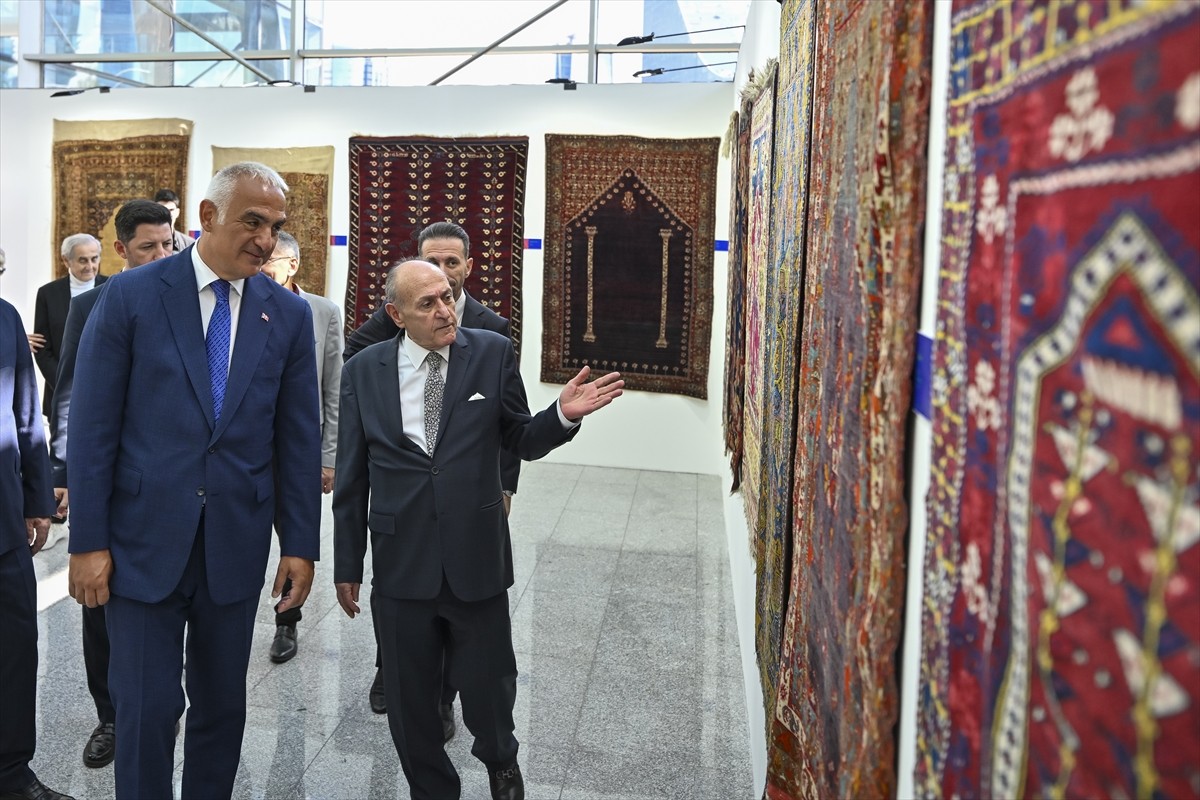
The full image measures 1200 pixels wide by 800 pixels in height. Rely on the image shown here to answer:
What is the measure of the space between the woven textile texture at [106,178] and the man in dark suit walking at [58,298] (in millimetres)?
3345

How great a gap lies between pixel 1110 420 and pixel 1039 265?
0.16m

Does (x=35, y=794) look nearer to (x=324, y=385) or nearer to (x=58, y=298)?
(x=324, y=385)

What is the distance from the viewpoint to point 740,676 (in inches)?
157

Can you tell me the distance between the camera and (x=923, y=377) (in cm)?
115

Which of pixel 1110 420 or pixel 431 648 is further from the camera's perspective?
pixel 431 648

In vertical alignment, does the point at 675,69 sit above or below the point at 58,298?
above

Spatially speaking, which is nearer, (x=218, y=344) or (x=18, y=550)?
(x=218, y=344)

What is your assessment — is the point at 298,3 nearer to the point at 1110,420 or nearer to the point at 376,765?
the point at 376,765

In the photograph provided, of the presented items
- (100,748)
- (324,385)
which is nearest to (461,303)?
(324,385)

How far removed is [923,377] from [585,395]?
163 cm

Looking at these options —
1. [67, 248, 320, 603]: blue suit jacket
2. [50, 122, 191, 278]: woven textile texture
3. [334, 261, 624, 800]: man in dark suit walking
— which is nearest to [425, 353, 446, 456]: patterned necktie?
[334, 261, 624, 800]: man in dark suit walking

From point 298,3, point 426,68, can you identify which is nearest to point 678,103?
point 426,68

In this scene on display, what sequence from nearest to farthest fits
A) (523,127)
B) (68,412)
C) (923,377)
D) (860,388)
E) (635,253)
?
(923,377) < (860,388) < (68,412) < (635,253) < (523,127)

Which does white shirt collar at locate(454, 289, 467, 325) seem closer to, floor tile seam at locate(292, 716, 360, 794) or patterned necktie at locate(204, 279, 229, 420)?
patterned necktie at locate(204, 279, 229, 420)
